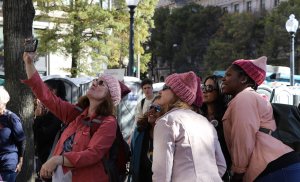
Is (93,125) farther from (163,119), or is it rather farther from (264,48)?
(264,48)

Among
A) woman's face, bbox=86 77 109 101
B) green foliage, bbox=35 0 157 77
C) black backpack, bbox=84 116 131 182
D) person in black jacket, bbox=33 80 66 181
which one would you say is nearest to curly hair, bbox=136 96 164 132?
black backpack, bbox=84 116 131 182

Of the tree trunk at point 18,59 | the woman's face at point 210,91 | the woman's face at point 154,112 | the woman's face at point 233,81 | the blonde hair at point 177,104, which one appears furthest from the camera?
the tree trunk at point 18,59

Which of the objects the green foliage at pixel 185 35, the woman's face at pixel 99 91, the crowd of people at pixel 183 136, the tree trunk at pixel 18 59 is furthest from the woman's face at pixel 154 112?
the green foliage at pixel 185 35

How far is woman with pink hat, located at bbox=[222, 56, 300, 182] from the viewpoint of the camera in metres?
3.41

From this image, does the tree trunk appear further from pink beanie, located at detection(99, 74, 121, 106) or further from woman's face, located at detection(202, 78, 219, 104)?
woman's face, located at detection(202, 78, 219, 104)

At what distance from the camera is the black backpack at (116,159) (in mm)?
3633

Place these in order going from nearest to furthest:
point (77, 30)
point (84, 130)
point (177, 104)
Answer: point (177, 104)
point (84, 130)
point (77, 30)

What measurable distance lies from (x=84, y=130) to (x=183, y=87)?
3.10 feet

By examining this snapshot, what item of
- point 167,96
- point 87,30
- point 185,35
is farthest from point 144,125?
point 185,35

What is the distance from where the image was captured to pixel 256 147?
3.46 meters

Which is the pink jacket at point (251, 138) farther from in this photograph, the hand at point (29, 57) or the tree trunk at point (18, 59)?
the tree trunk at point (18, 59)

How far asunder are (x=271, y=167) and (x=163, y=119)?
992 millimetres

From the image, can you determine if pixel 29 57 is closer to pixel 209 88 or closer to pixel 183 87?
pixel 183 87

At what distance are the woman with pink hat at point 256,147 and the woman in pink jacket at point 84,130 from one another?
964 mm
